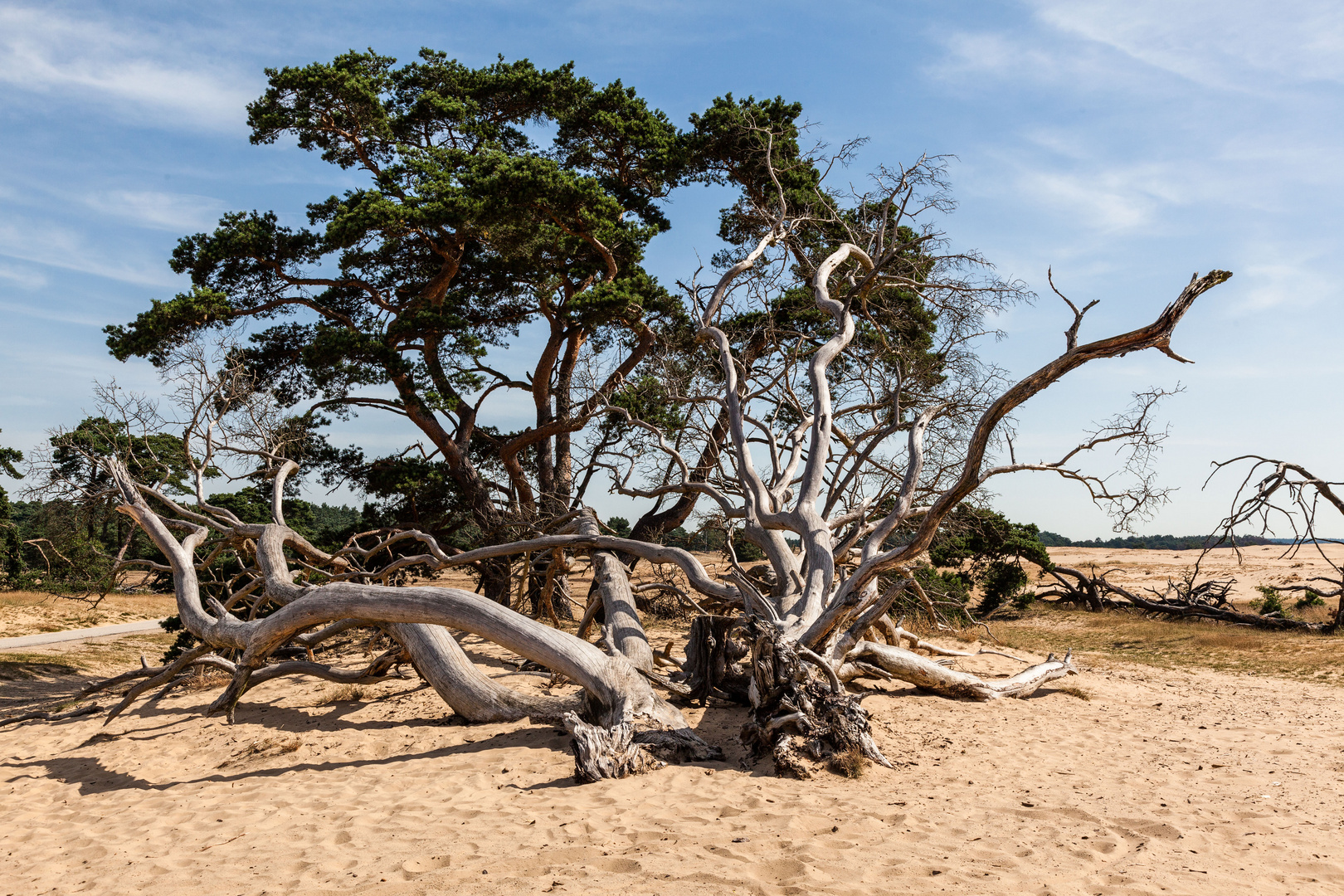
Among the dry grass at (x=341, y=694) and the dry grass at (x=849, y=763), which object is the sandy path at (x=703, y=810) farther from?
the dry grass at (x=341, y=694)

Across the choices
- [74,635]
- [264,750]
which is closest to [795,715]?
[264,750]

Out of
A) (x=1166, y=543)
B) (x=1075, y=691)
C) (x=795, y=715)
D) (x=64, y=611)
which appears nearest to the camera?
(x=795, y=715)

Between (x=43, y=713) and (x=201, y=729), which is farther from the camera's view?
(x=43, y=713)

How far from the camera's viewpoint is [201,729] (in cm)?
792

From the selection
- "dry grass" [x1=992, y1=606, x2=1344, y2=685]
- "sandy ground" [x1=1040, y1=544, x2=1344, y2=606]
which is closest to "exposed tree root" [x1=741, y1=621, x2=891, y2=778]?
"dry grass" [x1=992, y1=606, x2=1344, y2=685]

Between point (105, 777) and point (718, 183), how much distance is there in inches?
484

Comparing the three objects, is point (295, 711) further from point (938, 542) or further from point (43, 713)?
point (938, 542)

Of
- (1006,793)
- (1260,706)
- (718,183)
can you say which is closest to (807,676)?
(1006,793)

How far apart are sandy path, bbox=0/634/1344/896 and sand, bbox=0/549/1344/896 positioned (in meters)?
0.02

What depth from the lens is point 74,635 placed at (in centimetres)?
1639

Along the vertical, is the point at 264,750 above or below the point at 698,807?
below

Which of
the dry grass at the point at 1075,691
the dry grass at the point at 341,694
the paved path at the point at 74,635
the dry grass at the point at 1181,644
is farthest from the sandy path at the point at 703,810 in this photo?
the paved path at the point at 74,635

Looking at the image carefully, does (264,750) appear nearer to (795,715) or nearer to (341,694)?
(341,694)

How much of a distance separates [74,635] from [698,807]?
1653 centimetres
